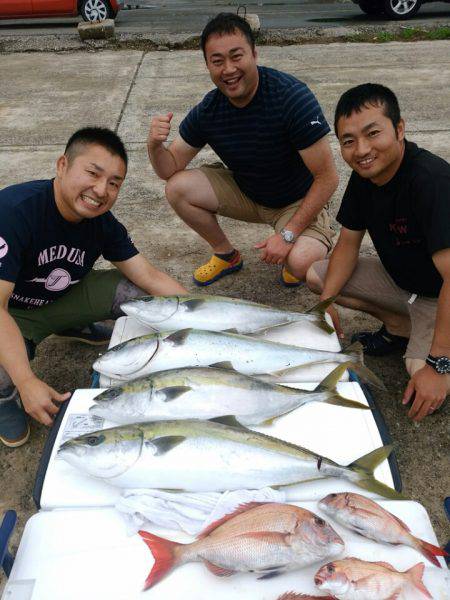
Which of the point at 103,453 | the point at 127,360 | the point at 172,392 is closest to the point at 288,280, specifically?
the point at 127,360

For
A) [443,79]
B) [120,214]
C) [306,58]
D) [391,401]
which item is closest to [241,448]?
[391,401]

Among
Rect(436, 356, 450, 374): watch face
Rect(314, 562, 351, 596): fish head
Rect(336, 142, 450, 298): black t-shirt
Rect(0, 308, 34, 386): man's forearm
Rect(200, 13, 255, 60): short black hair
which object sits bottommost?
Rect(0, 308, 34, 386): man's forearm

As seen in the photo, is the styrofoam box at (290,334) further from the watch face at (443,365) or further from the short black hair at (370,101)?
the short black hair at (370,101)

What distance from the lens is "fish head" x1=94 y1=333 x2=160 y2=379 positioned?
217 centimetres

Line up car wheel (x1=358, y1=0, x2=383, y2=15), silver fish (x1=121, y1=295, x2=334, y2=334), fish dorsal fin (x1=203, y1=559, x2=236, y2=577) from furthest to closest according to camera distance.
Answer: car wheel (x1=358, y1=0, x2=383, y2=15)
silver fish (x1=121, y1=295, x2=334, y2=334)
fish dorsal fin (x1=203, y1=559, x2=236, y2=577)

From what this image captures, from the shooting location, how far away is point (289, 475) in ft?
5.59

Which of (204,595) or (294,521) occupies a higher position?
(294,521)

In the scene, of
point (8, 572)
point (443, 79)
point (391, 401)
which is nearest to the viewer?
point (8, 572)

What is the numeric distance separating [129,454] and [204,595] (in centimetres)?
49

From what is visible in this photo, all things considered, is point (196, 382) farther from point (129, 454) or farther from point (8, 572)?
point (8, 572)

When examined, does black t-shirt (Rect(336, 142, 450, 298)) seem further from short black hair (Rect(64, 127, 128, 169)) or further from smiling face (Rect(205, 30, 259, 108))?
short black hair (Rect(64, 127, 128, 169))

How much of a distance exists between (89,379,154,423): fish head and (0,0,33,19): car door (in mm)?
13438

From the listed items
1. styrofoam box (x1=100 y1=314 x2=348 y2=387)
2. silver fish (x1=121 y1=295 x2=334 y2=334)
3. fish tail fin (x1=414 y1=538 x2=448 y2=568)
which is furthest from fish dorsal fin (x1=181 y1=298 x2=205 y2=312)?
fish tail fin (x1=414 y1=538 x2=448 y2=568)

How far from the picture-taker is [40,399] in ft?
6.84
